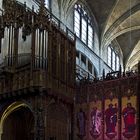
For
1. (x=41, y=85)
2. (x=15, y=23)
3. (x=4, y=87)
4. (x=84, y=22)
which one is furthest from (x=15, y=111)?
(x=84, y=22)

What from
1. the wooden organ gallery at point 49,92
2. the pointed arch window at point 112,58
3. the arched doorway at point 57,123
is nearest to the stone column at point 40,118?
the wooden organ gallery at point 49,92

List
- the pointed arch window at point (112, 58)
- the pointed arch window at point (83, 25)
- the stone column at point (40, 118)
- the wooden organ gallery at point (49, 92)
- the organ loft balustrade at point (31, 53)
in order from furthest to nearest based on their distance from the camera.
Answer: the pointed arch window at point (112, 58) < the pointed arch window at point (83, 25) < the organ loft balustrade at point (31, 53) < the wooden organ gallery at point (49, 92) < the stone column at point (40, 118)

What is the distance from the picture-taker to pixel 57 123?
20.6 meters

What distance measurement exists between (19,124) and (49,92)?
3105 millimetres

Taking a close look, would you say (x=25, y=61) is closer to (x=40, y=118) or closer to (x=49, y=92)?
(x=49, y=92)

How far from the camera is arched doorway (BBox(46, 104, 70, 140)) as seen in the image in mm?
19891

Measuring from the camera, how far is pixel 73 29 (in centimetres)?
3066

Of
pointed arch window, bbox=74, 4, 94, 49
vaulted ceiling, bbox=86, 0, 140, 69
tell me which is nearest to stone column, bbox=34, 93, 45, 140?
pointed arch window, bbox=74, 4, 94, 49

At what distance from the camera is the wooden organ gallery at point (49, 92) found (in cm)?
1980

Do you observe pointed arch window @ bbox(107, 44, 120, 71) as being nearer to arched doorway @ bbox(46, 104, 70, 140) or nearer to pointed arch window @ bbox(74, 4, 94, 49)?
pointed arch window @ bbox(74, 4, 94, 49)

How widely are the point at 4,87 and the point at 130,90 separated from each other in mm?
5990

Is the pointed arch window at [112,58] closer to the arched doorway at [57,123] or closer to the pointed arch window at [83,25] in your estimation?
the pointed arch window at [83,25]

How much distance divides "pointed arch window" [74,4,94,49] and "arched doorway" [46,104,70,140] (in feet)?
36.0

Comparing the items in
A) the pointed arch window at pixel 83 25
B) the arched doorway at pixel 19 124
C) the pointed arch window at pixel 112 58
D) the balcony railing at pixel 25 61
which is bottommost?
the arched doorway at pixel 19 124
